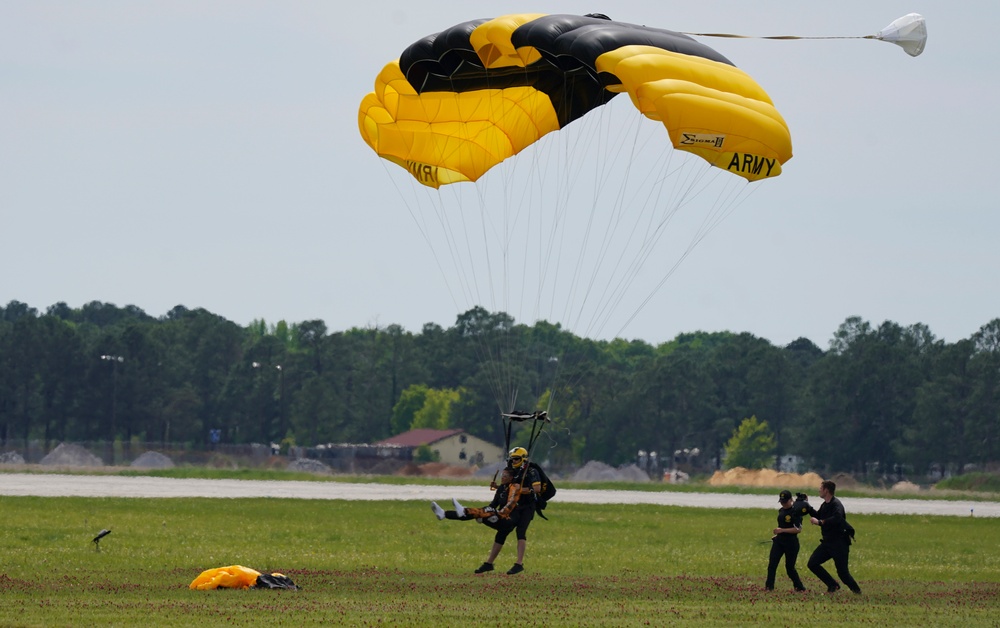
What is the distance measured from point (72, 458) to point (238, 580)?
67.5 metres

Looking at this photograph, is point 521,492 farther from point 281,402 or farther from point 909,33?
point 281,402

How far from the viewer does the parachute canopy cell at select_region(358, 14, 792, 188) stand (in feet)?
58.1

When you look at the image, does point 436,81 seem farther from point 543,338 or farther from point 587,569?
point 543,338

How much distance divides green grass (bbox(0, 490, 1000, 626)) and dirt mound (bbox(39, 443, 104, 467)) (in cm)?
4467

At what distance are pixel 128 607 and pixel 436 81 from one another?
10.1m

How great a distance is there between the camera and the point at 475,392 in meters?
122

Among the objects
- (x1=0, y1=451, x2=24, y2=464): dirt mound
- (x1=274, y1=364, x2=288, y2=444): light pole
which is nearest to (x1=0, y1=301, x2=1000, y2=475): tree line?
(x1=274, y1=364, x2=288, y2=444): light pole

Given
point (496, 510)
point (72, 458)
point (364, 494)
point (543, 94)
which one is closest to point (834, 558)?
point (496, 510)

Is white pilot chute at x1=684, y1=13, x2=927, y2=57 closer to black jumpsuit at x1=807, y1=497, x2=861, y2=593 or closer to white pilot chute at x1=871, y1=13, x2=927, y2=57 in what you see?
white pilot chute at x1=871, y1=13, x2=927, y2=57

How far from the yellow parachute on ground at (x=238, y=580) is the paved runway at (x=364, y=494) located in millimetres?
24148

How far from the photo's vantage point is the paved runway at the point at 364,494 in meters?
44.1

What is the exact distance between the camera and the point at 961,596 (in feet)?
61.5

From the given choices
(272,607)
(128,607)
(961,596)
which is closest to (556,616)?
(272,607)

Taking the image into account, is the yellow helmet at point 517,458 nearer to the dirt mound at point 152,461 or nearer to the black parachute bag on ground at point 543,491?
the black parachute bag on ground at point 543,491
